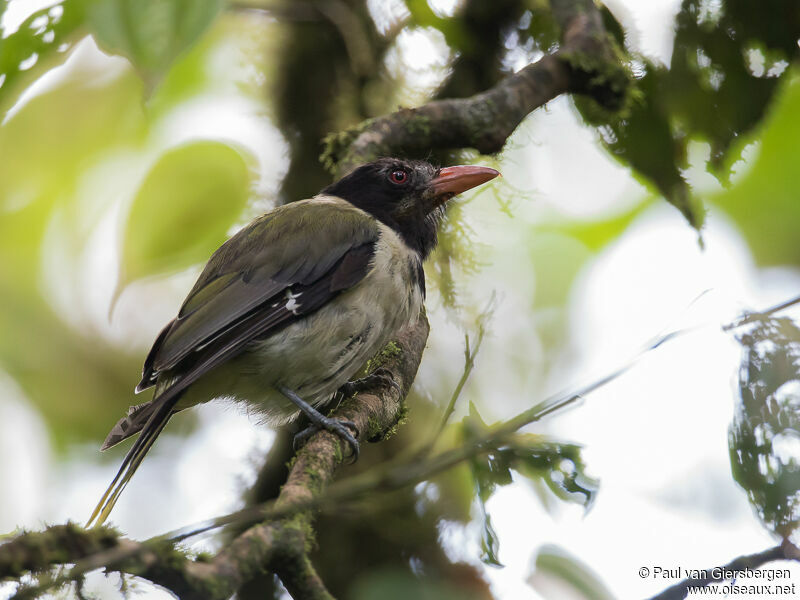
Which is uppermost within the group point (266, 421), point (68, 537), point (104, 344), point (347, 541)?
point (104, 344)

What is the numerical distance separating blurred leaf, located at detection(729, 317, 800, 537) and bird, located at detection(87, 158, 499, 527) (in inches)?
49.2

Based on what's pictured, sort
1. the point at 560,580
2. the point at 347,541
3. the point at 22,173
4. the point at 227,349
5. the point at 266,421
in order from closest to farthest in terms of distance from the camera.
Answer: the point at 560,580, the point at 227,349, the point at 347,541, the point at 266,421, the point at 22,173

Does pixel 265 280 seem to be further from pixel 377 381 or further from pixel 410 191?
pixel 410 191

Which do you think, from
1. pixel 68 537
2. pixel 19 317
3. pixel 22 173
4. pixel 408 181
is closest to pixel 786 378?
pixel 68 537

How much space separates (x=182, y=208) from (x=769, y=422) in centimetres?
151

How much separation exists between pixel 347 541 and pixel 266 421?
520mm

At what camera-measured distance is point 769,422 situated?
1415mm

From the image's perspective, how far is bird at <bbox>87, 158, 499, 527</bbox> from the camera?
2521mm

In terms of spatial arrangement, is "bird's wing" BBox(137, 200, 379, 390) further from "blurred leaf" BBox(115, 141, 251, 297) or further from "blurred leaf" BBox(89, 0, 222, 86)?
"blurred leaf" BBox(89, 0, 222, 86)

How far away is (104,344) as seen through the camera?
11.2 feet

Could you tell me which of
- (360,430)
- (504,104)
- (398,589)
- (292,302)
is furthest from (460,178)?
(398,589)

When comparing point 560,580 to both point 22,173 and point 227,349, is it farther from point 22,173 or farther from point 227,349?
point 22,173

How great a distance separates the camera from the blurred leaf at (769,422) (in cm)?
136

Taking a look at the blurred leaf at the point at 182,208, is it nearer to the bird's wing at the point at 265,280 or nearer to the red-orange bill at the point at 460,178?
the bird's wing at the point at 265,280
